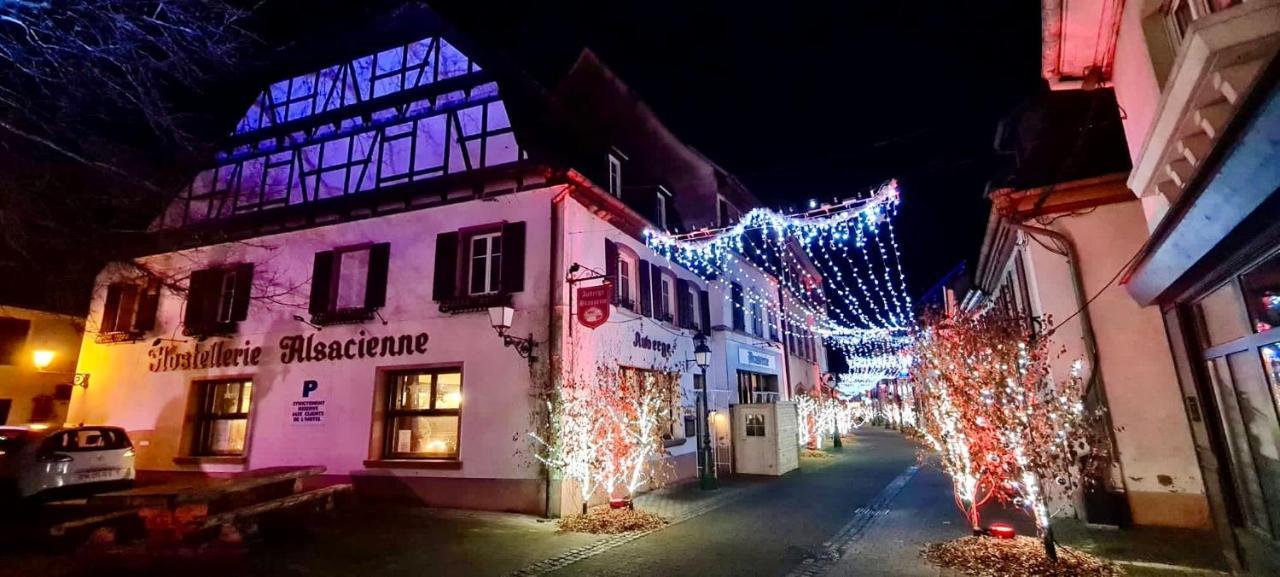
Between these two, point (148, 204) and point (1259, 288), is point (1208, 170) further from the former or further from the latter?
point (148, 204)

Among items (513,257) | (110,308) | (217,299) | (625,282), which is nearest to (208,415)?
(217,299)

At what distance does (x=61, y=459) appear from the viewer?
909 cm

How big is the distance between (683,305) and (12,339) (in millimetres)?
21060

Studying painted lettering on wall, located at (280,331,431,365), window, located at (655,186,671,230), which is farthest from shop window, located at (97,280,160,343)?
window, located at (655,186,671,230)

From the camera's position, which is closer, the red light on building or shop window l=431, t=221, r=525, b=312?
the red light on building

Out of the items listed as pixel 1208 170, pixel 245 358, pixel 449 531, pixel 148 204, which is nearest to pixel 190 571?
pixel 449 531

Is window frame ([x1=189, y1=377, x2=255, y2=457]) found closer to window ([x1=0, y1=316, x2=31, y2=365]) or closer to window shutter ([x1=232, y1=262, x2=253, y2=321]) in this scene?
window shutter ([x1=232, y1=262, x2=253, y2=321])

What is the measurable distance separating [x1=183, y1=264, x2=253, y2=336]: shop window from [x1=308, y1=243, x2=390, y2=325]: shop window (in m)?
2.09

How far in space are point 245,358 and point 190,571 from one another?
6949 mm

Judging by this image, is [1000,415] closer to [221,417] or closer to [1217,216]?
[1217,216]

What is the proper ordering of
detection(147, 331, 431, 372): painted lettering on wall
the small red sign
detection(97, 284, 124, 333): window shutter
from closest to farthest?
the small red sign → detection(147, 331, 431, 372): painted lettering on wall → detection(97, 284, 124, 333): window shutter

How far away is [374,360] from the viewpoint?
10969mm

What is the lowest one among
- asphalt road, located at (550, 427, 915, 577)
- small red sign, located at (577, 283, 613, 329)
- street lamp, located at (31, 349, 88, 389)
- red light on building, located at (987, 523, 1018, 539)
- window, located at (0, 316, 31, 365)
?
asphalt road, located at (550, 427, 915, 577)

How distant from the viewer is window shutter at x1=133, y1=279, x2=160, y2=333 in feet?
43.5
